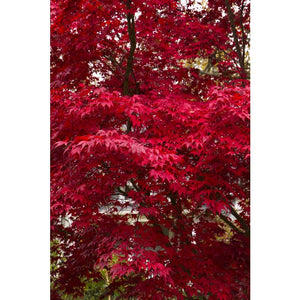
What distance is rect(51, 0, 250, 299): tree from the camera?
2250 mm

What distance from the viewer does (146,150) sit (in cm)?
216

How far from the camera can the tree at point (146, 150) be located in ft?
7.38
